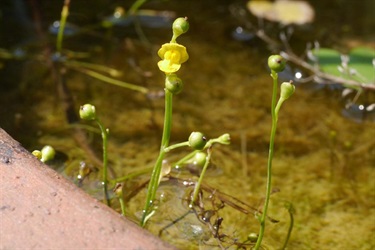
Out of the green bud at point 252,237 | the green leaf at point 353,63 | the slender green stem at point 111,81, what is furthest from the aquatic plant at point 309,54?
the green bud at point 252,237

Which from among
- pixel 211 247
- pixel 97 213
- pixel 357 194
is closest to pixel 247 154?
pixel 357 194

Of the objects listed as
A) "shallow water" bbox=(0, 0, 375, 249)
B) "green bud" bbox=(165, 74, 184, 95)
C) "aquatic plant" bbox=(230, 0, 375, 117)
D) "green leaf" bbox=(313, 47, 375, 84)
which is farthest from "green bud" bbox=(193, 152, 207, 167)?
"green leaf" bbox=(313, 47, 375, 84)

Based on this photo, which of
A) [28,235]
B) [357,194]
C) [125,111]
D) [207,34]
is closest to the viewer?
[28,235]

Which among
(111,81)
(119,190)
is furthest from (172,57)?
(111,81)

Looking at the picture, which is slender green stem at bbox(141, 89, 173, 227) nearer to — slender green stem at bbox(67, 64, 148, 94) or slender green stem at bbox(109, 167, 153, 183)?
slender green stem at bbox(109, 167, 153, 183)

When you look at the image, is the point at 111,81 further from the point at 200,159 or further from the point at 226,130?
the point at 200,159

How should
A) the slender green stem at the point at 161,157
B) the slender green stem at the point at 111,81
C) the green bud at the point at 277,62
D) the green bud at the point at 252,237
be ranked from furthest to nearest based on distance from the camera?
the slender green stem at the point at 111,81 → the green bud at the point at 252,237 → the slender green stem at the point at 161,157 → the green bud at the point at 277,62

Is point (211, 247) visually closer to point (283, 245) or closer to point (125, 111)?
point (283, 245)

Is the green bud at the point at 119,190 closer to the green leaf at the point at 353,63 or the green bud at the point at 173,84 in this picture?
the green bud at the point at 173,84
